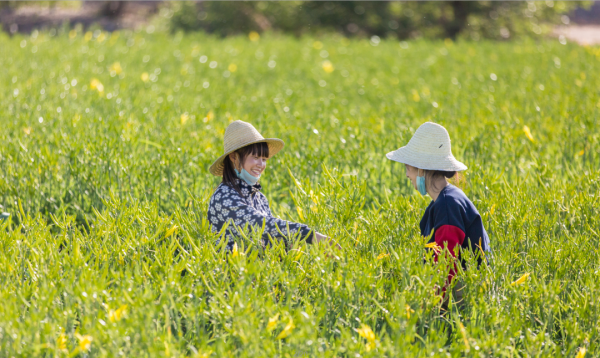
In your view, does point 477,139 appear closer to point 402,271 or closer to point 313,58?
point 402,271

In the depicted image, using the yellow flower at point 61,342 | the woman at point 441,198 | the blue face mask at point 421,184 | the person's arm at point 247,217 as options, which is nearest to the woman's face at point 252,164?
the person's arm at point 247,217

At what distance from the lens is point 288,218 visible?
10.4ft

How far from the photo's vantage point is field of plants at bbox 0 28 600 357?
1.82 metres

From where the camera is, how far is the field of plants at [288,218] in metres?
1.82

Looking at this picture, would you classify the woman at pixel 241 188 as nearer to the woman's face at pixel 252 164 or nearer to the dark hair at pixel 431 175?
the woman's face at pixel 252 164

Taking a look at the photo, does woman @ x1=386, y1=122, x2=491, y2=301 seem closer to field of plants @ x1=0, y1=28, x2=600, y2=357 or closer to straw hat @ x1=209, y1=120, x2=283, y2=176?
field of plants @ x1=0, y1=28, x2=600, y2=357

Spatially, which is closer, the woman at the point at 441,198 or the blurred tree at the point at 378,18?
the woman at the point at 441,198

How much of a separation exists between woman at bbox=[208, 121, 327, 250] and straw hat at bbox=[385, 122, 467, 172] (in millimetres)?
598

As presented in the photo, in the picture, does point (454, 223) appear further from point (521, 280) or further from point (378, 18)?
point (378, 18)

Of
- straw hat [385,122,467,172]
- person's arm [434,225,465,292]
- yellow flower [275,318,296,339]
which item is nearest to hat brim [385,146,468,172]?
straw hat [385,122,467,172]

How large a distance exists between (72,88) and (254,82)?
2.73 metres

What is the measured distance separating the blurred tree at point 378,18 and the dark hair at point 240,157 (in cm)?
1382

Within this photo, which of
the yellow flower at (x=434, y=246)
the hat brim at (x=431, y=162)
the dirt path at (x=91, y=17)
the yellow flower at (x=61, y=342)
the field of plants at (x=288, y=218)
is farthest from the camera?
the dirt path at (x=91, y=17)

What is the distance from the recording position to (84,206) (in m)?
3.51
